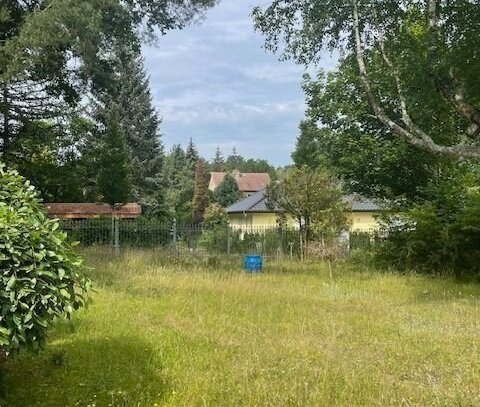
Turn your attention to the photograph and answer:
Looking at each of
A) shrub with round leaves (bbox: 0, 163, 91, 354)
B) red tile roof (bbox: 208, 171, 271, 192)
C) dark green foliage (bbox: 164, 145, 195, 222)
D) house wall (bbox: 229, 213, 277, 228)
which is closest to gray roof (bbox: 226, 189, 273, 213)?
house wall (bbox: 229, 213, 277, 228)

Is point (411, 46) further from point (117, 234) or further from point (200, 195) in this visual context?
point (200, 195)

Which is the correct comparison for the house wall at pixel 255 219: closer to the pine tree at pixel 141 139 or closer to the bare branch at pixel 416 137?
the pine tree at pixel 141 139

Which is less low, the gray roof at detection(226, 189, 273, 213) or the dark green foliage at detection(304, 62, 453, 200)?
the dark green foliage at detection(304, 62, 453, 200)

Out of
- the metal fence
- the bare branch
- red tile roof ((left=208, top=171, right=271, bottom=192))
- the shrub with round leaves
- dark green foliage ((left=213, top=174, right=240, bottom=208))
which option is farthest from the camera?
red tile roof ((left=208, top=171, right=271, bottom=192))

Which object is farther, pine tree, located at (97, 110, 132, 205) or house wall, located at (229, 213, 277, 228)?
house wall, located at (229, 213, 277, 228)

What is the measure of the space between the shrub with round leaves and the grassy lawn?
57.1 inches

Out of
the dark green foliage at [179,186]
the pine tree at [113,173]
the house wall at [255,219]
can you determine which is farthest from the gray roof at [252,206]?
the pine tree at [113,173]

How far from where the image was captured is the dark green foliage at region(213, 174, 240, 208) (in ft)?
195

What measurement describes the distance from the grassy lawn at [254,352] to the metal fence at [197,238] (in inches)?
422

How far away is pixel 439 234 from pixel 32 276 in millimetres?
14314

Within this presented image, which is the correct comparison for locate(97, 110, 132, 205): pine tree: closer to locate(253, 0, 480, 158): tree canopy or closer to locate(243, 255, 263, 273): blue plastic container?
locate(243, 255, 263, 273): blue plastic container

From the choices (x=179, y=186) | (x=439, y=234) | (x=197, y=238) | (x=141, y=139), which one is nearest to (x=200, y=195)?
(x=179, y=186)

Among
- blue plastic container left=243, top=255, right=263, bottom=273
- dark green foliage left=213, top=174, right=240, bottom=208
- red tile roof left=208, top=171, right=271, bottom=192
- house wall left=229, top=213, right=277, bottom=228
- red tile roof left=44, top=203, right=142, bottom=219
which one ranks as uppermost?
red tile roof left=208, top=171, right=271, bottom=192

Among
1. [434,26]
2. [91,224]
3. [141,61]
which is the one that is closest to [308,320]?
[434,26]
